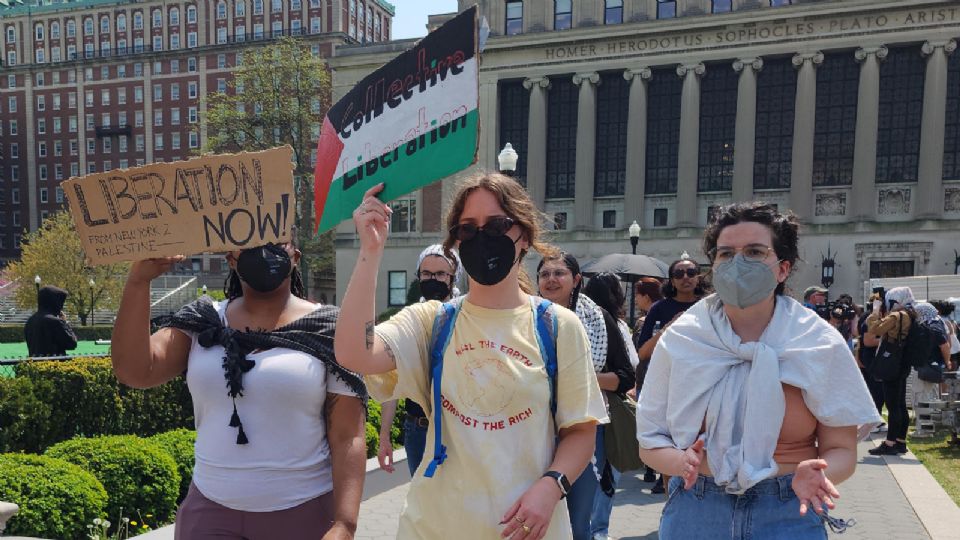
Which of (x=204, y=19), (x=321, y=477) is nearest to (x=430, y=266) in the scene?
(x=321, y=477)

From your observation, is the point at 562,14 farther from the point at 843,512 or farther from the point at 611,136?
the point at 843,512

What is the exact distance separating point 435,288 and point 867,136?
43918 millimetres

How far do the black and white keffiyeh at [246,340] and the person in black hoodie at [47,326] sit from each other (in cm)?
702

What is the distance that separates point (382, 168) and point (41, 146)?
11173cm

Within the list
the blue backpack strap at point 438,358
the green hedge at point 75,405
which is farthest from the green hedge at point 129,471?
the blue backpack strap at point 438,358

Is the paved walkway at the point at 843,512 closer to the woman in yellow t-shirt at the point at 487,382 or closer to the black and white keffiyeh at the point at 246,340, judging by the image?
the black and white keffiyeh at the point at 246,340

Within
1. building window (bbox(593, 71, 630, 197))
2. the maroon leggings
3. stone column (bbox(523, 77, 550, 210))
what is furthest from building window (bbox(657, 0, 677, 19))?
the maroon leggings

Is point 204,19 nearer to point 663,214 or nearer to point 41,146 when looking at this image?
point 41,146

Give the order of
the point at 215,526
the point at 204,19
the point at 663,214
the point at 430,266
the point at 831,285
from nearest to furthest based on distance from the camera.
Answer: the point at 215,526 < the point at 430,266 < the point at 831,285 < the point at 663,214 < the point at 204,19

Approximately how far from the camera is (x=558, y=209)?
1935 inches

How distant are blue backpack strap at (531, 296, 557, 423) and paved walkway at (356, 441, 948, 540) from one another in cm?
420

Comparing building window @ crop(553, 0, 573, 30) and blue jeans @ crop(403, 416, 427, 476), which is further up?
building window @ crop(553, 0, 573, 30)

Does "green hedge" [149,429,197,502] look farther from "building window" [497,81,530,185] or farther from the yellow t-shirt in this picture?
"building window" [497,81,530,185]

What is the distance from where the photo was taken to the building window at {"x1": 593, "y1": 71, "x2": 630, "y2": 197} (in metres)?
47.4
